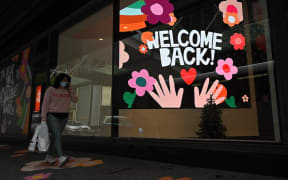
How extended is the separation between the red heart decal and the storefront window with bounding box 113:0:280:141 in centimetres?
2

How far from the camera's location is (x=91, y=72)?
16.3 feet

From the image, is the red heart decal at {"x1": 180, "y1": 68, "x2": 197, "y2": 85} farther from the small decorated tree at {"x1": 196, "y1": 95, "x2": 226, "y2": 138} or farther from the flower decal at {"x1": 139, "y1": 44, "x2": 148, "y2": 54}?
the flower decal at {"x1": 139, "y1": 44, "x2": 148, "y2": 54}

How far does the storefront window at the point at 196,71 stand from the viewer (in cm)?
289

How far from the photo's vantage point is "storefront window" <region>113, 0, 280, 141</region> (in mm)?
2891

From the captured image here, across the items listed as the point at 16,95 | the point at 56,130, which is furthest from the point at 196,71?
the point at 16,95

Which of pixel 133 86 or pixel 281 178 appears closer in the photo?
pixel 281 178

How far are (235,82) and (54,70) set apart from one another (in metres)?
4.83

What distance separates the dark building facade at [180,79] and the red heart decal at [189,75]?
18 mm

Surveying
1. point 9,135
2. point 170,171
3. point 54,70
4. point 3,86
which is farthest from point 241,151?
point 3,86

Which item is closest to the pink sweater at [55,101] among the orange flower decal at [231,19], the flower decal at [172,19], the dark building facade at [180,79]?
the dark building facade at [180,79]

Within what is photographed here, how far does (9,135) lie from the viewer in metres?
7.37

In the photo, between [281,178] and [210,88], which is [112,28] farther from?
[281,178]

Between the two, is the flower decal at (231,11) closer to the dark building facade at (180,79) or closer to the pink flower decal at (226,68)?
the dark building facade at (180,79)

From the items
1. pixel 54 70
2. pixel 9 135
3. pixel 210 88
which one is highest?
pixel 54 70
